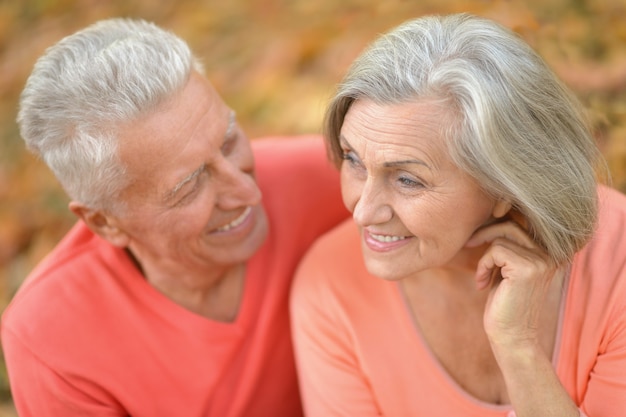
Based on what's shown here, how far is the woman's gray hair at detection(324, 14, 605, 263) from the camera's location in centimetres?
180

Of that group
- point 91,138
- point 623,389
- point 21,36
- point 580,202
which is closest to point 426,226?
point 580,202

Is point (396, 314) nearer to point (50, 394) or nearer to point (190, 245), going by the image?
point (190, 245)

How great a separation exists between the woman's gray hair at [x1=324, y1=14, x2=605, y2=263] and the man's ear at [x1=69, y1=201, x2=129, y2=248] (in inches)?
30.4

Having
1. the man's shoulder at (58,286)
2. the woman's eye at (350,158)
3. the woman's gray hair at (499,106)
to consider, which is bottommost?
the man's shoulder at (58,286)

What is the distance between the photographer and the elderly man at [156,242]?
2115mm

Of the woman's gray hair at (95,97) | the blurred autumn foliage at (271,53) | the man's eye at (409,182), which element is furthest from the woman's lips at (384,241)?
the blurred autumn foliage at (271,53)

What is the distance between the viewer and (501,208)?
78.9 inches

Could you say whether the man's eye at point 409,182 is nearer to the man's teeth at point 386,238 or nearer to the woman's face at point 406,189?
the woman's face at point 406,189

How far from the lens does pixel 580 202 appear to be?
6.43 ft

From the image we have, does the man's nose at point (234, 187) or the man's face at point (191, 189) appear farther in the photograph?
the man's nose at point (234, 187)

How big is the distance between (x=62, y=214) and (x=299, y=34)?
66.6 inches

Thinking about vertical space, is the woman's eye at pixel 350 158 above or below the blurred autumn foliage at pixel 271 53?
above

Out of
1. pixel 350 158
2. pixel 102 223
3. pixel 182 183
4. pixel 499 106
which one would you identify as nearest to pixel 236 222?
pixel 182 183

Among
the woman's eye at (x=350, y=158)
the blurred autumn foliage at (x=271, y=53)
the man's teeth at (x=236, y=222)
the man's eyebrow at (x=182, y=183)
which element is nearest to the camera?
the woman's eye at (x=350, y=158)
